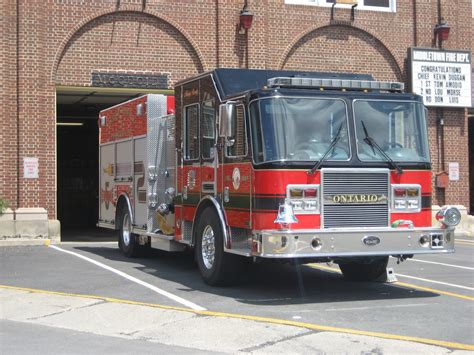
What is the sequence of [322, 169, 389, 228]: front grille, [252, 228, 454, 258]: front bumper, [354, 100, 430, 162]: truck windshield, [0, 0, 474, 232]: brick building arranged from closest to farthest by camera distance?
[252, 228, 454, 258]: front bumper, [322, 169, 389, 228]: front grille, [354, 100, 430, 162]: truck windshield, [0, 0, 474, 232]: brick building

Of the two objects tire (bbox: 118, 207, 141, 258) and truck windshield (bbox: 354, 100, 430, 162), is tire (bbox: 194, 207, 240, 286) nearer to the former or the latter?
truck windshield (bbox: 354, 100, 430, 162)

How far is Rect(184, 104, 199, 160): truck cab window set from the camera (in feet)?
34.3

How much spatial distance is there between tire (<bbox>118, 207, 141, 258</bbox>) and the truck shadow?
56cm

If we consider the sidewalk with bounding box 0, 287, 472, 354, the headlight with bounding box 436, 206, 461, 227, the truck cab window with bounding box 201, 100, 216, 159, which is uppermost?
the truck cab window with bounding box 201, 100, 216, 159

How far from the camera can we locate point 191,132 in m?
10.6

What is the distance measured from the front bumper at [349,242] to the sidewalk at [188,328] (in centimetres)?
105

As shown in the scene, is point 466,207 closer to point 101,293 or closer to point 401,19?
point 401,19

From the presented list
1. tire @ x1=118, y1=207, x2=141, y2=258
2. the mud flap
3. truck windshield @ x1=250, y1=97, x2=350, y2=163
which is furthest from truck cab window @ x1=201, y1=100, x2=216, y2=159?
tire @ x1=118, y1=207, x2=141, y2=258

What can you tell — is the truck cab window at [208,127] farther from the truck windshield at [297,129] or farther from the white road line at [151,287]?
the white road line at [151,287]

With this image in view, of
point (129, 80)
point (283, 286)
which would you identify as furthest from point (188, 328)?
point (129, 80)

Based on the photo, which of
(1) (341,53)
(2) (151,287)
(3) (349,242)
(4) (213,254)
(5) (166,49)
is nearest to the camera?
(3) (349,242)

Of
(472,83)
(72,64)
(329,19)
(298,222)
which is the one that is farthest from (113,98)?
(298,222)

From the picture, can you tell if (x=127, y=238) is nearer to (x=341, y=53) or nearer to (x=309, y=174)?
(x=309, y=174)

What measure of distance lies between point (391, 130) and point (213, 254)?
3.04m
